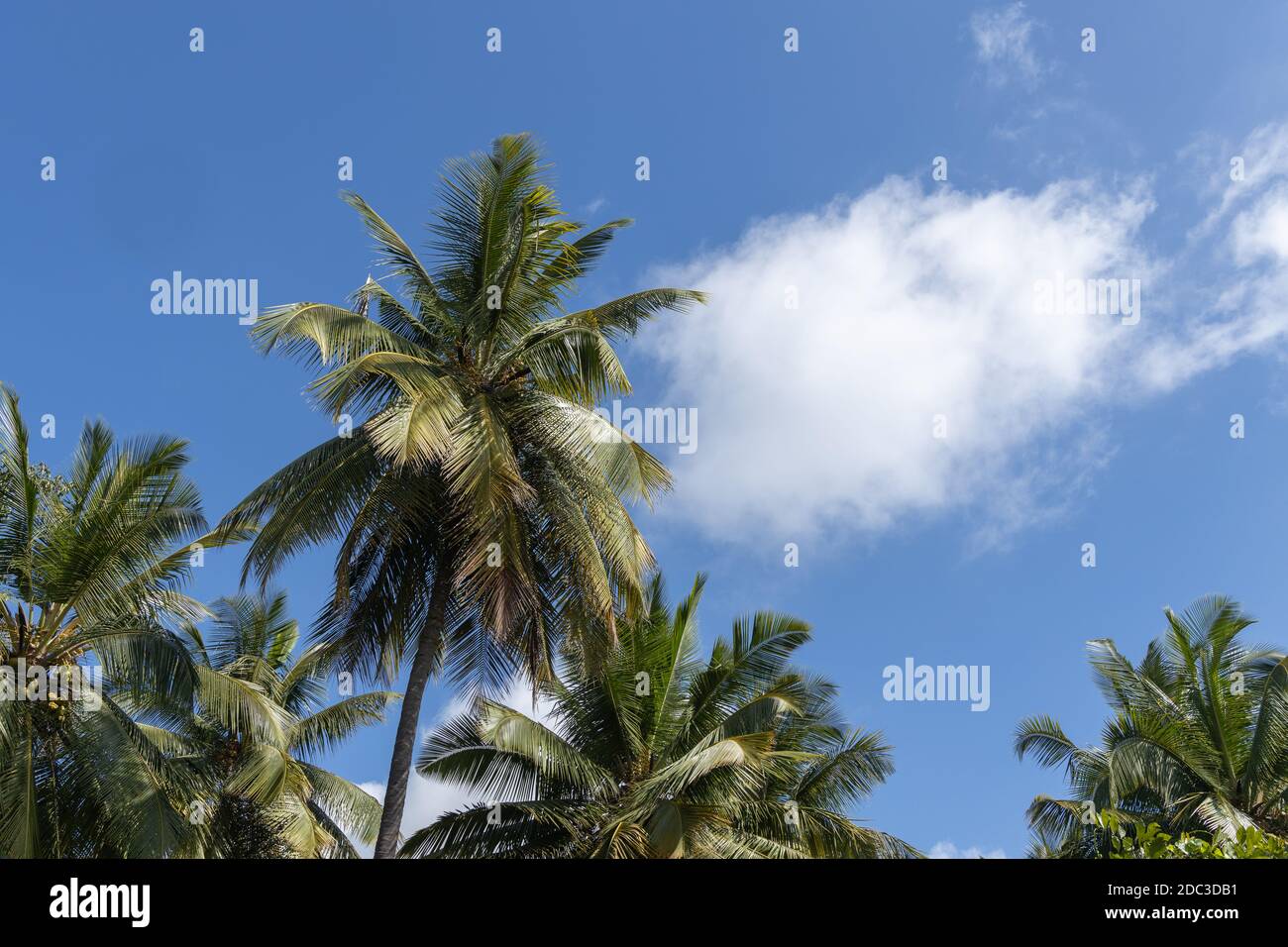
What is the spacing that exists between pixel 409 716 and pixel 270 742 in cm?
415

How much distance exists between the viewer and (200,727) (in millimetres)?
22984

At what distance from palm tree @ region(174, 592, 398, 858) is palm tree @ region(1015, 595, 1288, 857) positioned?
13947 millimetres

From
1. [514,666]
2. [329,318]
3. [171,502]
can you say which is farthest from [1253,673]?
[171,502]

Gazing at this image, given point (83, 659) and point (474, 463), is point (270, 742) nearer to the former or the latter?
point (83, 659)

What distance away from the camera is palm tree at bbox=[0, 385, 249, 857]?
15547 millimetres

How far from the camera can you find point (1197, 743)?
2191 centimetres

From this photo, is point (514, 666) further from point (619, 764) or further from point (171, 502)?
point (171, 502)

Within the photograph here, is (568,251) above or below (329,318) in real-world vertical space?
above

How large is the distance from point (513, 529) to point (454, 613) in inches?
89.2

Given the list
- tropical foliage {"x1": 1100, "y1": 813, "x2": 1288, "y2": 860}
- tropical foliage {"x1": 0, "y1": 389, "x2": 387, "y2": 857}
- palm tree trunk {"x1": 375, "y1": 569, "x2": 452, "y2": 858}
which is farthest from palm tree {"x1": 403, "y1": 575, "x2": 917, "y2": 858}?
A: tropical foliage {"x1": 1100, "y1": 813, "x2": 1288, "y2": 860}

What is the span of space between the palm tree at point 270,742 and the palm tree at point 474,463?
2.19 metres

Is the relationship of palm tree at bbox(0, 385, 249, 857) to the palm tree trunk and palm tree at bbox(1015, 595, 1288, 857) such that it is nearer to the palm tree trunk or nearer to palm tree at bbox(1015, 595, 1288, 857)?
the palm tree trunk
